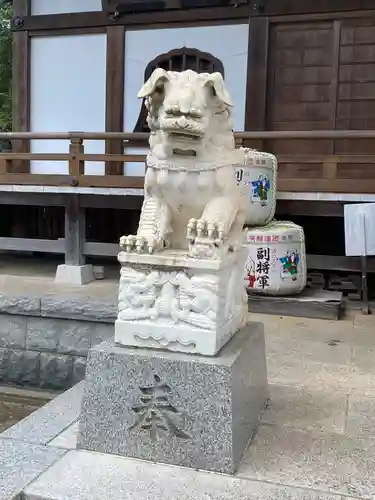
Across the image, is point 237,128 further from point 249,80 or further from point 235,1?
point 235,1

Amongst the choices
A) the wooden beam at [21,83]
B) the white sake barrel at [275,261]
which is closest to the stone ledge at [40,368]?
the white sake barrel at [275,261]

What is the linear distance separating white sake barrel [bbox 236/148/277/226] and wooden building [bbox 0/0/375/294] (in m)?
0.34

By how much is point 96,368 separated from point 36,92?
7.16 metres

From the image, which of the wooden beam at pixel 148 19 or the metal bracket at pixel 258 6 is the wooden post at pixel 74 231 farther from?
the metal bracket at pixel 258 6

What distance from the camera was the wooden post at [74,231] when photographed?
7.76 m

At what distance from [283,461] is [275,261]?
12.3ft

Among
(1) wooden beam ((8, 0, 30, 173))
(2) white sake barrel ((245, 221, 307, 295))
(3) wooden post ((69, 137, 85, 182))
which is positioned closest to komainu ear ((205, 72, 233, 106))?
(2) white sake barrel ((245, 221, 307, 295))

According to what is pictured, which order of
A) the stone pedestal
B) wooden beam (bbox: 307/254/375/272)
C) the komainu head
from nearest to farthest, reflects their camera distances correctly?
the stone pedestal, the komainu head, wooden beam (bbox: 307/254/375/272)

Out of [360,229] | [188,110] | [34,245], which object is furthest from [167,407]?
[34,245]

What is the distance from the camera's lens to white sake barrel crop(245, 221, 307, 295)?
6223mm

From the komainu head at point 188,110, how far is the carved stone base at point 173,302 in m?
0.58

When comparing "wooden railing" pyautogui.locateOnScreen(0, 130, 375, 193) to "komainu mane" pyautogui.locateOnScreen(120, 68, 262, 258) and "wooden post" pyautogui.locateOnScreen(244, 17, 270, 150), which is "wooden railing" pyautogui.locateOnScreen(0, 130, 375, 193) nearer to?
"wooden post" pyautogui.locateOnScreen(244, 17, 270, 150)

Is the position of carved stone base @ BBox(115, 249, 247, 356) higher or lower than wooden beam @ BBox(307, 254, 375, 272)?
higher

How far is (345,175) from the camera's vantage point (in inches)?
303
